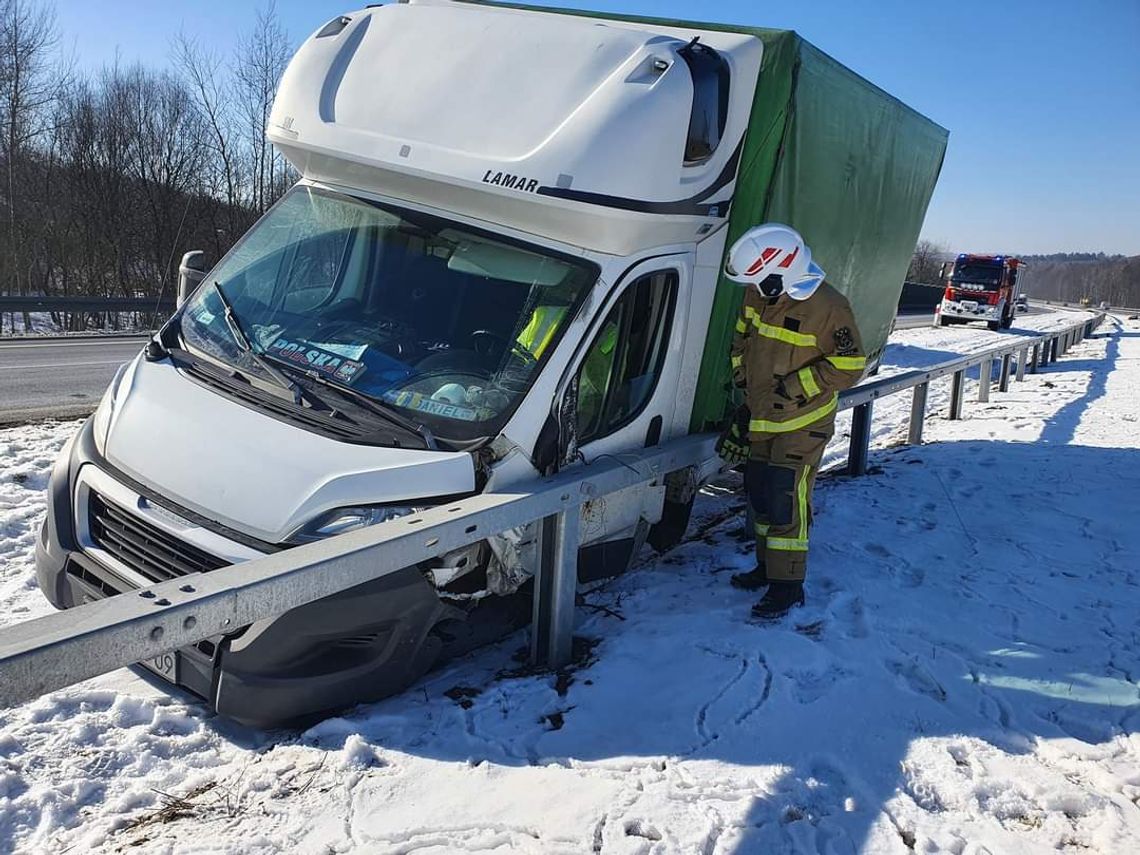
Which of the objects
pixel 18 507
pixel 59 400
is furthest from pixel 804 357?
pixel 59 400

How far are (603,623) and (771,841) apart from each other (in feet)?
5.44

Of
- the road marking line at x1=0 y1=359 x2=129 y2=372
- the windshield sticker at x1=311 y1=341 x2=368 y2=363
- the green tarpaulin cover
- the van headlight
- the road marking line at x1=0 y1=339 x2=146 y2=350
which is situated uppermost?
the green tarpaulin cover

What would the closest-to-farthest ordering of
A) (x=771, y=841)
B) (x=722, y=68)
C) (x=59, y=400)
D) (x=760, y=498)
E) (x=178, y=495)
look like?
(x=771, y=841) → (x=178, y=495) → (x=722, y=68) → (x=760, y=498) → (x=59, y=400)

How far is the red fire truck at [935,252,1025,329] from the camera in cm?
3086

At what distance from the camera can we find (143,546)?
3229mm

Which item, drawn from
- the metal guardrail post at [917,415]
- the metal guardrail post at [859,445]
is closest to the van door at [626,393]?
the metal guardrail post at [859,445]

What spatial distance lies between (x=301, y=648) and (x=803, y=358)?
8.75 ft

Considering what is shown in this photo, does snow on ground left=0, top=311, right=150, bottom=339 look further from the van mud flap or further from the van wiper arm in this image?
the van mud flap

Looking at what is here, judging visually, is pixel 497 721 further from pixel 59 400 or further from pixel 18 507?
pixel 59 400

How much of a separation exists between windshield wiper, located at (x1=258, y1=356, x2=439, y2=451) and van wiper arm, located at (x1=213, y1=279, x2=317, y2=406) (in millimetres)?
92

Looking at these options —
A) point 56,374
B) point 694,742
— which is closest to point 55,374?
point 56,374

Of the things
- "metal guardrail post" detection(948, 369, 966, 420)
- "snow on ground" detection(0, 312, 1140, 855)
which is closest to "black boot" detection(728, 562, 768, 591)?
"snow on ground" detection(0, 312, 1140, 855)

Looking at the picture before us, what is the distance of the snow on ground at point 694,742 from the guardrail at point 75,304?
1625 centimetres

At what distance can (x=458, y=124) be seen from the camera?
3.94 metres
